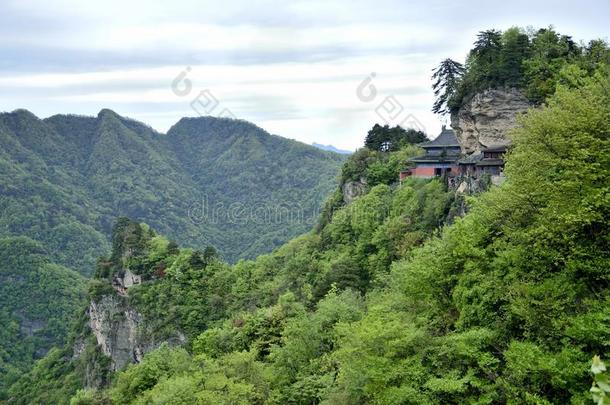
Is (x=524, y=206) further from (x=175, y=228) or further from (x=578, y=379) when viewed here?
(x=175, y=228)

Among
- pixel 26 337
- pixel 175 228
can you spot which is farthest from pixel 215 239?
pixel 26 337

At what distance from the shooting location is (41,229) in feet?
523

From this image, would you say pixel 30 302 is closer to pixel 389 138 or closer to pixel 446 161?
pixel 389 138

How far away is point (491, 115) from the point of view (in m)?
35.6

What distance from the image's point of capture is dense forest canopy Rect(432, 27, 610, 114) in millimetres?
33188

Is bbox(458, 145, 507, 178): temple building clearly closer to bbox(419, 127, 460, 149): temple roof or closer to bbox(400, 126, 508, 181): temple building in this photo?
bbox(400, 126, 508, 181): temple building

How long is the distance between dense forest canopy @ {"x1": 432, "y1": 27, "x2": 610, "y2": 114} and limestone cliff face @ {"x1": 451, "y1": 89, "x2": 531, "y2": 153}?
50cm

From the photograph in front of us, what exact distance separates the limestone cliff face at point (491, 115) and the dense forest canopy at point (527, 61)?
0.50 meters

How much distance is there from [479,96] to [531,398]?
2609cm

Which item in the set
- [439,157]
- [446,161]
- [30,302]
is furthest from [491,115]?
[30,302]

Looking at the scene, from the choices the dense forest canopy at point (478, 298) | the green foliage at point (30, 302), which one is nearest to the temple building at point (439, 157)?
the dense forest canopy at point (478, 298)

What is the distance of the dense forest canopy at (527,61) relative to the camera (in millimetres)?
33188

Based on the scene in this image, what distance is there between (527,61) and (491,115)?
3.71m

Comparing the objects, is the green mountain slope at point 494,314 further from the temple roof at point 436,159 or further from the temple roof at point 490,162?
the temple roof at point 436,159
